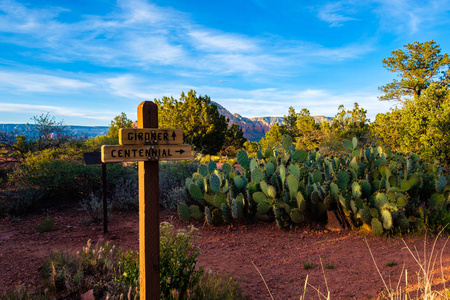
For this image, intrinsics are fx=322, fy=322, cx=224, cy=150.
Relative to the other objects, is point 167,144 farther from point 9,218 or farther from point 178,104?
point 178,104

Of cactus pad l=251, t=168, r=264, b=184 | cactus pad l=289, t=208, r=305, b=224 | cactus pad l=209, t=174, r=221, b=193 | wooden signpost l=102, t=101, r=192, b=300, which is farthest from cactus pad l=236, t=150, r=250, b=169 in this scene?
wooden signpost l=102, t=101, r=192, b=300

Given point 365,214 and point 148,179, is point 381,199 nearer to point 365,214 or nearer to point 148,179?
point 365,214

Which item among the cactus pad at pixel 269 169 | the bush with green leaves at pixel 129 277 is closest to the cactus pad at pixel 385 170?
the cactus pad at pixel 269 169

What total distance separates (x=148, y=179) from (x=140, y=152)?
25 centimetres

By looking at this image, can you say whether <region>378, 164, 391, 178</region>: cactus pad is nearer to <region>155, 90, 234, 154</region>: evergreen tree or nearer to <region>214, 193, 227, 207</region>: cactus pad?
<region>214, 193, 227, 207</region>: cactus pad

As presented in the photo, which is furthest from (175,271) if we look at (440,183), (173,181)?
(173,181)

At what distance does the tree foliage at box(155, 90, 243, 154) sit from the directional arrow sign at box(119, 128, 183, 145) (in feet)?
75.9

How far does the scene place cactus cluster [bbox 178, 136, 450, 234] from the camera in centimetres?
548

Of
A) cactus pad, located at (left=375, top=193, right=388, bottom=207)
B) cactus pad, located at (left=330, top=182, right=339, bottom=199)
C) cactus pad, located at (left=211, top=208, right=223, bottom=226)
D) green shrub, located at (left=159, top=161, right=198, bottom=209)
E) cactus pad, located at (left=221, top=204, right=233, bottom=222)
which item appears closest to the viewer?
cactus pad, located at (left=375, top=193, right=388, bottom=207)

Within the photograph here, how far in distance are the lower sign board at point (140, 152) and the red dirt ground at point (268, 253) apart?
1946 millimetres

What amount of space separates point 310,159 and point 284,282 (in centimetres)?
469

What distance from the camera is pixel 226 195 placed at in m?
6.53

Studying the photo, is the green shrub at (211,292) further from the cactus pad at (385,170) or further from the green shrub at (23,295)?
the cactus pad at (385,170)

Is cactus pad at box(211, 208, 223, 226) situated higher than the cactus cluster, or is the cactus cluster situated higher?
the cactus cluster
